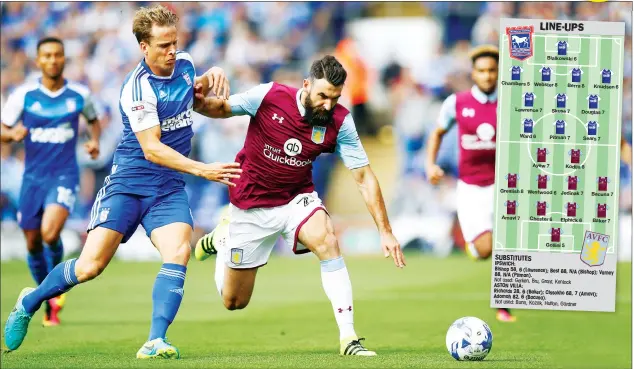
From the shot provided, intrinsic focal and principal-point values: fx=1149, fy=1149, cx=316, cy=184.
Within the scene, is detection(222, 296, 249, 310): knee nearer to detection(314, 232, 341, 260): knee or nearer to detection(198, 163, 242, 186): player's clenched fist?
detection(314, 232, 341, 260): knee

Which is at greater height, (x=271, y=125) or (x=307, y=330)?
(x=271, y=125)

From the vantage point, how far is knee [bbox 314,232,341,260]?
29.7ft

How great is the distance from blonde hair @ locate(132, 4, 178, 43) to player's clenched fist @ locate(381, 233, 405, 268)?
7.52 feet

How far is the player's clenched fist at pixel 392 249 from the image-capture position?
8.57m

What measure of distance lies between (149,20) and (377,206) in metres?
2.26

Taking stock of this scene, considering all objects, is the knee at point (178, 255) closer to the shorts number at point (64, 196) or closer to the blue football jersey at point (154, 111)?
the blue football jersey at point (154, 111)

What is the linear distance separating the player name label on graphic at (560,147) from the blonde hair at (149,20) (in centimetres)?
262

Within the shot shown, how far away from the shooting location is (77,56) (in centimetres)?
2114

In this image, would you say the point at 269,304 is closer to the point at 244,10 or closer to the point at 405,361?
the point at 405,361

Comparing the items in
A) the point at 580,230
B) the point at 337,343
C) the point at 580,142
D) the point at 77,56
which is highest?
the point at 77,56

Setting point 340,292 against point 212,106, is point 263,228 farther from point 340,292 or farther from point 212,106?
point 212,106

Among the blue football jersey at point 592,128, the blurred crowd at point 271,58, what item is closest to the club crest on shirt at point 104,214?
the blue football jersey at point 592,128

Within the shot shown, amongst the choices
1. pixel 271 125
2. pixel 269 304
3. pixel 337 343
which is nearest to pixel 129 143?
pixel 271 125

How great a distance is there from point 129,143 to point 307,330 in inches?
135
